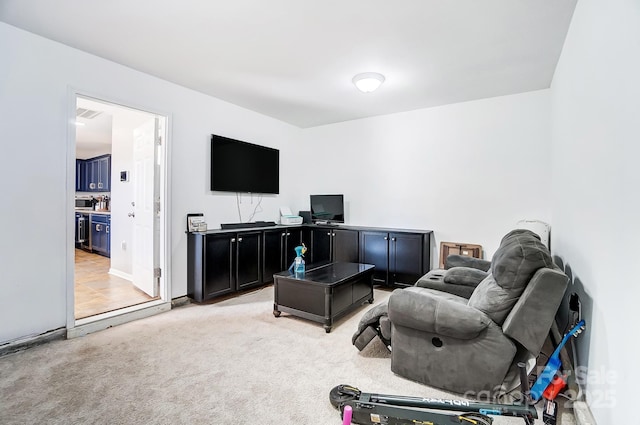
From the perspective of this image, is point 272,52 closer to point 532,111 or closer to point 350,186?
point 350,186

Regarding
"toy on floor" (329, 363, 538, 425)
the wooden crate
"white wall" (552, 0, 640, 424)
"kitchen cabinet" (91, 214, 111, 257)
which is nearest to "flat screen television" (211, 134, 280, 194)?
the wooden crate

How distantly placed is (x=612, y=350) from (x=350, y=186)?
4002 mm

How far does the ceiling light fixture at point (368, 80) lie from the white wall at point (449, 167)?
Result: 148 cm

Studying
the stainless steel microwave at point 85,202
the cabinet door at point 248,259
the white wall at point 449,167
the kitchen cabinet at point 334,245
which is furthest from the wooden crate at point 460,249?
the stainless steel microwave at point 85,202

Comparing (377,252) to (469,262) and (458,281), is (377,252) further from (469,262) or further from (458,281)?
(458,281)

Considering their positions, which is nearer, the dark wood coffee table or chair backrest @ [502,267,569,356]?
chair backrest @ [502,267,569,356]

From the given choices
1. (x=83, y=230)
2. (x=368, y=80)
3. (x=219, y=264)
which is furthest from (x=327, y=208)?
(x=83, y=230)

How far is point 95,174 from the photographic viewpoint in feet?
24.4

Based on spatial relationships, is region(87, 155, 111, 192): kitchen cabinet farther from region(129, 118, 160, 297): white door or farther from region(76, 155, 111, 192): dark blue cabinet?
region(129, 118, 160, 297): white door

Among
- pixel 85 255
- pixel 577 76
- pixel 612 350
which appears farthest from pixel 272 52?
pixel 85 255

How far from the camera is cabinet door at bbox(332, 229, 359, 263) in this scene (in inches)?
180

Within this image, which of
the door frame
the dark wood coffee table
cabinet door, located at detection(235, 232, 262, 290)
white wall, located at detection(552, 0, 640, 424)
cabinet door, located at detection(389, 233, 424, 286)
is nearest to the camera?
white wall, located at detection(552, 0, 640, 424)

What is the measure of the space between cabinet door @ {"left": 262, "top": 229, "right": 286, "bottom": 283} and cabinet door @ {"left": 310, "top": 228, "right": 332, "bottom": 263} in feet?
1.84

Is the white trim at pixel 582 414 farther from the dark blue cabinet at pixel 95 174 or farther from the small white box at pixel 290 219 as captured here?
the dark blue cabinet at pixel 95 174
